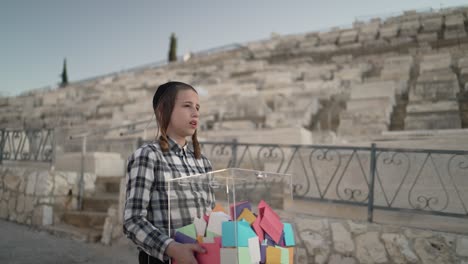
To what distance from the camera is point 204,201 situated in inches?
64.2

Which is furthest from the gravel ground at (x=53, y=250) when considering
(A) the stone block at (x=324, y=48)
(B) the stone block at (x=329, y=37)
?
(B) the stone block at (x=329, y=37)

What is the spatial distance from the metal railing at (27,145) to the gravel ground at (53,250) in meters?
1.33

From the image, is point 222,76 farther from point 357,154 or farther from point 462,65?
point 357,154

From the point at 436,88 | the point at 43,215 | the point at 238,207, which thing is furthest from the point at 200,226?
the point at 436,88

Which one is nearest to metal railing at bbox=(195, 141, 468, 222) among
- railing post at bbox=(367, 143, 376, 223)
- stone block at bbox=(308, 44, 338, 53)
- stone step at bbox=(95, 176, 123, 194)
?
railing post at bbox=(367, 143, 376, 223)

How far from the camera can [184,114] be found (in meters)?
1.68

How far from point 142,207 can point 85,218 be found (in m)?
5.01

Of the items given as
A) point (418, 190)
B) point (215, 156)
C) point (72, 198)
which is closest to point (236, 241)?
point (418, 190)

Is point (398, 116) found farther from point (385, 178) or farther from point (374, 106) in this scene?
point (385, 178)

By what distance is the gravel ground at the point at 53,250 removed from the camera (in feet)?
15.1

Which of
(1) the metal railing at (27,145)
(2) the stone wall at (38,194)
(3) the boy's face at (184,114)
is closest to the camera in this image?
(3) the boy's face at (184,114)

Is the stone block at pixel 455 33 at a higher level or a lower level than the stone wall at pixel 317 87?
higher

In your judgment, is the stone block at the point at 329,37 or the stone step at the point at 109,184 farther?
the stone block at the point at 329,37

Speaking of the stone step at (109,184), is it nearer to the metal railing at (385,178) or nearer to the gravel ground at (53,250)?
the gravel ground at (53,250)
